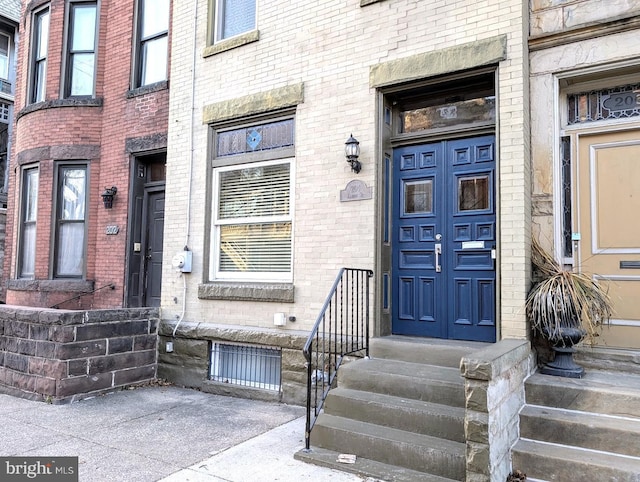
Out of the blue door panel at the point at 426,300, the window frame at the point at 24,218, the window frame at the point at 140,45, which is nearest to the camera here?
the blue door panel at the point at 426,300

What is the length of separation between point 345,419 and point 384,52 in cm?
393

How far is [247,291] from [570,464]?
13.0 feet

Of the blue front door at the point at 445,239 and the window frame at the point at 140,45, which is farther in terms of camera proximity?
the window frame at the point at 140,45

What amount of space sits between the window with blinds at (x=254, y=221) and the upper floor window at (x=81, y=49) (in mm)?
3759

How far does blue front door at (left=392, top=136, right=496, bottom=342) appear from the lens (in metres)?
5.09

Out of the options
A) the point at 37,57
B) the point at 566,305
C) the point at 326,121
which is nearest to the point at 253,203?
the point at 326,121

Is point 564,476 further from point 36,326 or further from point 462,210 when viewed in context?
point 36,326

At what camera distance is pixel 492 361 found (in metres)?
3.44

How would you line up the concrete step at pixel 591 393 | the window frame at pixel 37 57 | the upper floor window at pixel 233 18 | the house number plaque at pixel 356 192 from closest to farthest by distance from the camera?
the concrete step at pixel 591 393 → the house number plaque at pixel 356 192 → the upper floor window at pixel 233 18 → the window frame at pixel 37 57

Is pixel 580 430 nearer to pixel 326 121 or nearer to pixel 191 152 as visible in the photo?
pixel 326 121

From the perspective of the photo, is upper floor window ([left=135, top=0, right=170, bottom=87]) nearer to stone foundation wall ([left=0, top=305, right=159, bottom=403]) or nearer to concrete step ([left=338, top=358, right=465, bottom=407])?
stone foundation wall ([left=0, top=305, right=159, bottom=403])

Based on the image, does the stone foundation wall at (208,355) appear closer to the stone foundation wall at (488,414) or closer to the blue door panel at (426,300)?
the blue door panel at (426,300)

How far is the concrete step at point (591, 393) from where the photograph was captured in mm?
3812

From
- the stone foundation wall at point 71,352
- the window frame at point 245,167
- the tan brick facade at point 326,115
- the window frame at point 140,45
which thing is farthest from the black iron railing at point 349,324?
the window frame at point 140,45
